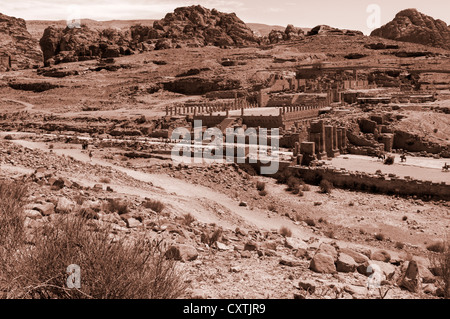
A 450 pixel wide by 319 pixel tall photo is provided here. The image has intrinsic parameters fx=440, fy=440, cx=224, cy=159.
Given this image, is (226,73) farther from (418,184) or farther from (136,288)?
(136,288)

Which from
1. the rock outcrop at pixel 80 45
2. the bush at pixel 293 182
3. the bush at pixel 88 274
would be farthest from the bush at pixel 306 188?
the rock outcrop at pixel 80 45

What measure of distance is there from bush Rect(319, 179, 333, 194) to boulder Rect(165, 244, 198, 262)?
12.9 meters

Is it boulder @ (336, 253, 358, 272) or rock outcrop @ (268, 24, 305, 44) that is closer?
boulder @ (336, 253, 358, 272)

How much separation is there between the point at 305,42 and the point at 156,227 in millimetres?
74891

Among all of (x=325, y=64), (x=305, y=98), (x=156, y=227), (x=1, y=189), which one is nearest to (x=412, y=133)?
(x=305, y=98)

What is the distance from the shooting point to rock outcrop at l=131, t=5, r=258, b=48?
263 feet

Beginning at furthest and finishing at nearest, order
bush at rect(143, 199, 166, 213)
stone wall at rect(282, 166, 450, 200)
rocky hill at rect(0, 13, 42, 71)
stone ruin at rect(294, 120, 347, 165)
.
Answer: rocky hill at rect(0, 13, 42, 71) < stone ruin at rect(294, 120, 347, 165) < stone wall at rect(282, 166, 450, 200) < bush at rect(143, 199, 166, 213)

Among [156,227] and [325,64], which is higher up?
[325,64]

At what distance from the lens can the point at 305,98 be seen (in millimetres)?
37344

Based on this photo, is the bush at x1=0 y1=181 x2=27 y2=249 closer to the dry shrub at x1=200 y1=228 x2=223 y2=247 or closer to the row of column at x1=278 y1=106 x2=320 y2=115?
the dry shrub at x1=200 y1=228 x2=223 y2=247

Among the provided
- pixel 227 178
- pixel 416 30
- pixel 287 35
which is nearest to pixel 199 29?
pixel 287 35

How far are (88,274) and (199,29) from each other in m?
84.7

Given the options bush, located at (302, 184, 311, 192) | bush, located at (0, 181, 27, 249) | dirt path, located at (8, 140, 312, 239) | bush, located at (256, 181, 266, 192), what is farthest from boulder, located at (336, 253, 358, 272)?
bush, located at (302, 184, 311, 192)

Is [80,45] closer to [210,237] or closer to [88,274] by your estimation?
[210,237]
